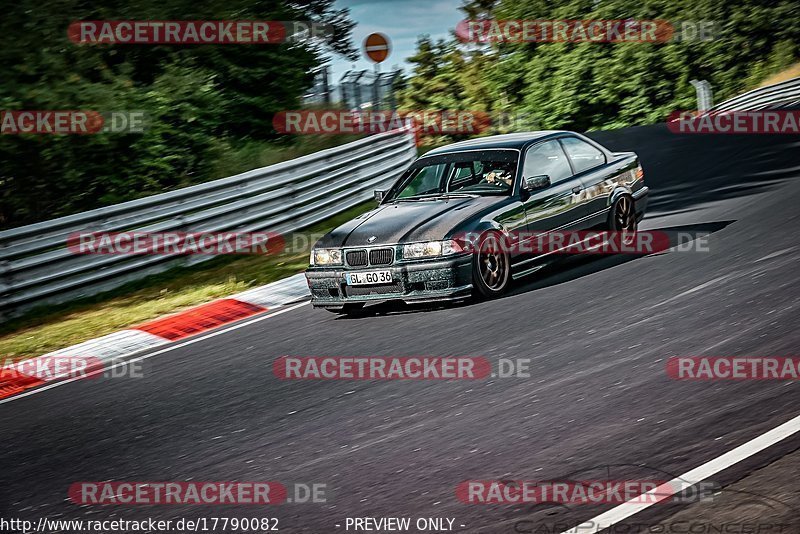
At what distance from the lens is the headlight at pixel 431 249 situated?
9062mm

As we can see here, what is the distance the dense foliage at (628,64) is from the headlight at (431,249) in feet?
→ 108

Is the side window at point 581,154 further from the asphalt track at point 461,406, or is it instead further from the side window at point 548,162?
the asphalt track at point 461,406

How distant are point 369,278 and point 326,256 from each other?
0.57 meters

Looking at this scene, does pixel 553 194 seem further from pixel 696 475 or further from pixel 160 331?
pixel 696 475

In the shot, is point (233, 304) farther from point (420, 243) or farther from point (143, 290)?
point (420, 243)

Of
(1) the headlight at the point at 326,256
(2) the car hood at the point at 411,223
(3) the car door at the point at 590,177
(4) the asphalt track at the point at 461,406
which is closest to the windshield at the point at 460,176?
(2) the car hood at the point at 411,223

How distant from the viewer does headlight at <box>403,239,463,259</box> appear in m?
9.06

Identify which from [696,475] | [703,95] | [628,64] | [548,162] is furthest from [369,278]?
[628,64]

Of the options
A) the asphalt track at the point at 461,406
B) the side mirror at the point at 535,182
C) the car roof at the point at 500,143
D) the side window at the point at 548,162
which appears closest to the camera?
the asphalt track at the point at 461,406

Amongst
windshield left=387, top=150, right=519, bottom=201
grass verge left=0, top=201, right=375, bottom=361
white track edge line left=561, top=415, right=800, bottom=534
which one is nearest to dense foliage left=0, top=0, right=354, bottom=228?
grass verge left=0, top=201, right=375, bottom=361

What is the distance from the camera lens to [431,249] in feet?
29.9

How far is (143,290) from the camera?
516 inches

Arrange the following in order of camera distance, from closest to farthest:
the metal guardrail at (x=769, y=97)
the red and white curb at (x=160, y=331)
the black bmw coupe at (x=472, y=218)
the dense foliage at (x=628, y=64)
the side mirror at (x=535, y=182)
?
the black bmw coupe at (x=472, y=218) → the red and white curb at (x=160, y=331) → the side mirror at (x=535, y=182) → the metal guardrail at (x=769, y=97) → the dense foliage at (x=628, y=64)

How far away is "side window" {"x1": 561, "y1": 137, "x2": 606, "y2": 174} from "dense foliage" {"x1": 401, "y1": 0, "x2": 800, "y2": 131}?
1186 inches
